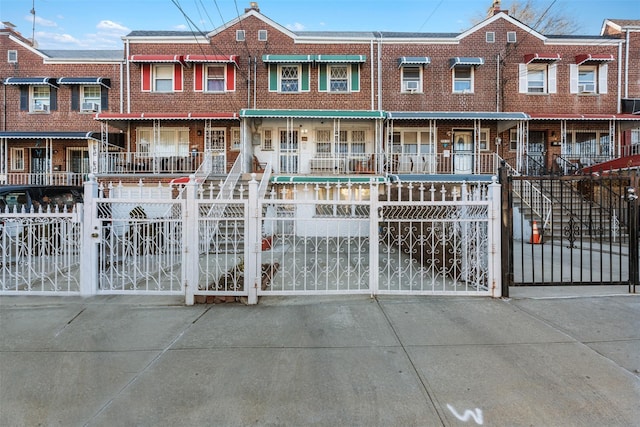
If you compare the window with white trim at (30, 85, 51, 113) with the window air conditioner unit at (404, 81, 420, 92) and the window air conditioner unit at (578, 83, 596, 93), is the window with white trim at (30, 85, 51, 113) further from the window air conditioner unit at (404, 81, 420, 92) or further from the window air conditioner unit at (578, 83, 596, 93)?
the window air conditioner unit at (578, 83, 596, 93)

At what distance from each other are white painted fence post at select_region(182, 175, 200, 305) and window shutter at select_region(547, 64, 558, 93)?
63.8 feet

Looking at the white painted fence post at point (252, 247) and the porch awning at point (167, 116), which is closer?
the white painted fence post at point (252, 247)

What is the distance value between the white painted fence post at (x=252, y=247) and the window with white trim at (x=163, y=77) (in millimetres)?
15386

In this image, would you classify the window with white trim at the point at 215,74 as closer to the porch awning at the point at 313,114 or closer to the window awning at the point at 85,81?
the porch awning at the point at 313,114

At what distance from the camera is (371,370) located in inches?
120

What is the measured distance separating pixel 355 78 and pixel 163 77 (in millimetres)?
9577

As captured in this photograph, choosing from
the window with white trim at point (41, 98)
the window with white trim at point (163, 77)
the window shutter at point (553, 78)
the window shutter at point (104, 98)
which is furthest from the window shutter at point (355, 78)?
the window with white trim at point (41, 98)

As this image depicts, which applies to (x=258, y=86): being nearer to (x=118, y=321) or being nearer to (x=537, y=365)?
(x=118, y=321)

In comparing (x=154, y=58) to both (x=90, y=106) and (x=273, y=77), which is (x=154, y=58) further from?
(x=273, y=77)

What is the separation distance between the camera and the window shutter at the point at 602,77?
17.6 m

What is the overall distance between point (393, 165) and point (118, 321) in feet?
45.8

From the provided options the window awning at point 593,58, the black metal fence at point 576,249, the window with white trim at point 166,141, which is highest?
the window awning at point 593,58

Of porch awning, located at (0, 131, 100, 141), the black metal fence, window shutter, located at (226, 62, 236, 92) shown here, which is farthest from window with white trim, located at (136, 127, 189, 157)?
the black metal fence

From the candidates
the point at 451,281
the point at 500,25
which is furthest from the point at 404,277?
the point at 500,25
